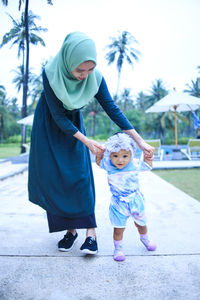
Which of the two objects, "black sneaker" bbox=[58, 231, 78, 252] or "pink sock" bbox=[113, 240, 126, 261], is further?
"black sneaker" bbox=[58, 231, 78, 252]

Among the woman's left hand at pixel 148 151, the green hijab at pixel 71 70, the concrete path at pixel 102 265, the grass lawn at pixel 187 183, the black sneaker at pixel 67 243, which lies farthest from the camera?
the grass lawn at pixel 187 183

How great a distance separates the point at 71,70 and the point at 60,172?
74cm

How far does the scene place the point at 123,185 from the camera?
195cm

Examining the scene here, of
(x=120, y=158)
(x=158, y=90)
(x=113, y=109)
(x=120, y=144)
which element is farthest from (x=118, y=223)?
(x=158, y=90)

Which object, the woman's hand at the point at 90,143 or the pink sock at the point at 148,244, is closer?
the woman's hand at the point at 90,143

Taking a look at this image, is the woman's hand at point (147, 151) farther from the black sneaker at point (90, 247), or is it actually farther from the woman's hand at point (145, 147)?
the black sneaker at point (90, 247)

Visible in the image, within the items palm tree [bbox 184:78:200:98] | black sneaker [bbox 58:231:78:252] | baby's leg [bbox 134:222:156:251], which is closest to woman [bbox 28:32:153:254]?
black sneaker [bbox 58:231:78:252]

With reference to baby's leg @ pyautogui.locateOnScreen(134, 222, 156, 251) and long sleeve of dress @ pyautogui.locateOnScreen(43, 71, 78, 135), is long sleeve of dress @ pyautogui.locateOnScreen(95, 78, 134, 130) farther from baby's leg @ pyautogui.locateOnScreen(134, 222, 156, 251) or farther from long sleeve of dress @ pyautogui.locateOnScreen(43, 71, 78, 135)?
baby's leg @ pyautogui.locateOnScreen(134, 222, 156, 251)

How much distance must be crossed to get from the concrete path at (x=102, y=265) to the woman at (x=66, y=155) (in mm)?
193

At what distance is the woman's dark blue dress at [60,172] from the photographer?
6.57 feet

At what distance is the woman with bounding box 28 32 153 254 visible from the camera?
1857 mm

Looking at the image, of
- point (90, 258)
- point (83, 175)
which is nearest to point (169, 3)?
point (83, 175)

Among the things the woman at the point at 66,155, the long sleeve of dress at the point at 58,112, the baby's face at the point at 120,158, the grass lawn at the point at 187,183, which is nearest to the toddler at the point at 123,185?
the baby's face at the point at 120,158

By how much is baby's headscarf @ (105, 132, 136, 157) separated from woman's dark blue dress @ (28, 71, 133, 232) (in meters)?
0.15
